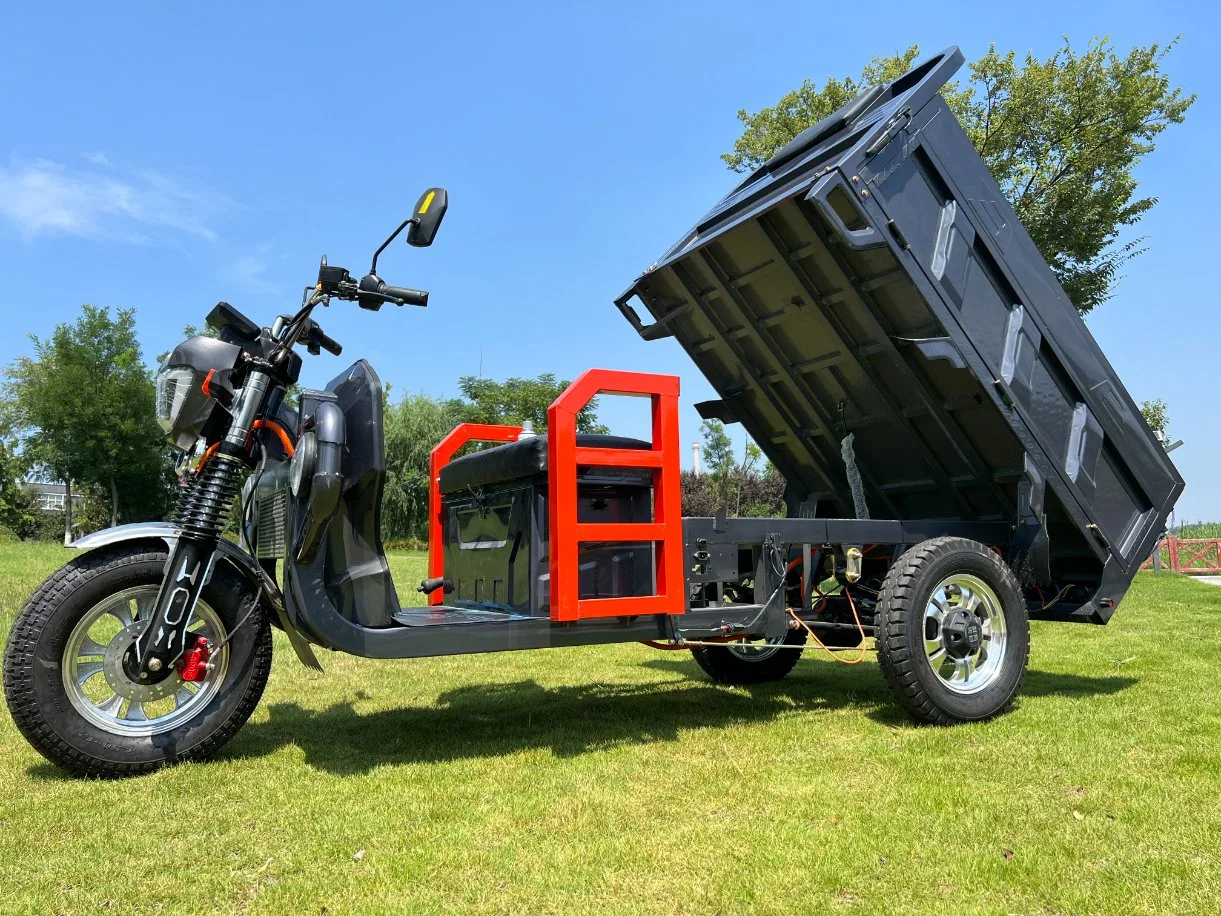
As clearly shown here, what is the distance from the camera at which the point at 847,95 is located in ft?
51.1

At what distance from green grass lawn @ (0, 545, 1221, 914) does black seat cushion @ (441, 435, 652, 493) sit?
1.22 meters

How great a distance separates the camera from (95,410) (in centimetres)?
3991

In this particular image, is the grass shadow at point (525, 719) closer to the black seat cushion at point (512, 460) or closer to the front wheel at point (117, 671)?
the front wheel at point (117, 671)

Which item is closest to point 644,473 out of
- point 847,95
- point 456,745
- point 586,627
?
point 586,627

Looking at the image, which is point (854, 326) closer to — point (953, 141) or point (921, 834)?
point (953, 141)

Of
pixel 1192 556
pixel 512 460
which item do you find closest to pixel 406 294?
pixel 512 460

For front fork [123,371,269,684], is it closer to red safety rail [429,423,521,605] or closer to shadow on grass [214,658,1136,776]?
shadow on grass [214,658,1136,776]

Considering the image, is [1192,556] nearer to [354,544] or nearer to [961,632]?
[961,632]

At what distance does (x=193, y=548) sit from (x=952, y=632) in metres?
3.55

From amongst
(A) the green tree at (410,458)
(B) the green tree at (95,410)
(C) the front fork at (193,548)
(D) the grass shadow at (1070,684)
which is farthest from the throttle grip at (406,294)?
(B) the green tree at (95,410)

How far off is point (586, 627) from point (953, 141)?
3000 millimetres

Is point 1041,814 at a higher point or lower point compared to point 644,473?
lower

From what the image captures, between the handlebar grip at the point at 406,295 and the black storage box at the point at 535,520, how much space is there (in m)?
0.77

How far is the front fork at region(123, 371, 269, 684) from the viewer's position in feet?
11.3
